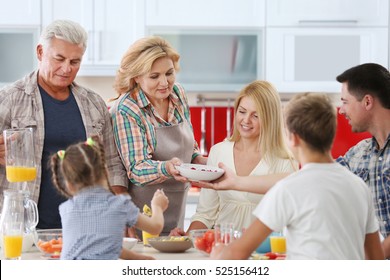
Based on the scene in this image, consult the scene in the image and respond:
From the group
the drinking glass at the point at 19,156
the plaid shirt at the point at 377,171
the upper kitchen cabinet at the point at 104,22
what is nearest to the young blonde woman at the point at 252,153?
the plaid shirt at the point at 377,171

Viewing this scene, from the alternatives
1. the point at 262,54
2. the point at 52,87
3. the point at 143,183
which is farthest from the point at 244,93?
the point at 262,54

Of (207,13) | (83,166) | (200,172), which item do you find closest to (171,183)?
(200,172)

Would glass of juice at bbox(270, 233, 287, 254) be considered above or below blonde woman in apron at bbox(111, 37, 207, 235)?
below

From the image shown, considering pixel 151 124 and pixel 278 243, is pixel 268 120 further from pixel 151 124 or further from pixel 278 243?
pixel 278 243

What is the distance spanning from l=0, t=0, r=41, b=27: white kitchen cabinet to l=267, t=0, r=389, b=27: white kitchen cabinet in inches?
54.6

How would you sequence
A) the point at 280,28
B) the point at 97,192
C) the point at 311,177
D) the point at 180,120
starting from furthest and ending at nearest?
1. the point at 280,28
2. the point at 180,120
3. the point at 97,192
4. the point at 311,177

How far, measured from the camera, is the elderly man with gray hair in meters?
2.66

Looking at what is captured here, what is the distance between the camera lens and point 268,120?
283cm

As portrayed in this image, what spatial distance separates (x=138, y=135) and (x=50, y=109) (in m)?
0.34

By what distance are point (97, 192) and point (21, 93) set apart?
2.82 ft

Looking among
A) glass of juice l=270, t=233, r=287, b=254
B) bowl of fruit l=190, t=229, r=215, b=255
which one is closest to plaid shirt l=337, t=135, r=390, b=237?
glass of juice l=270, t=233, r=287, b=254

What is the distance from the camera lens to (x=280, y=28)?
14.9 ft

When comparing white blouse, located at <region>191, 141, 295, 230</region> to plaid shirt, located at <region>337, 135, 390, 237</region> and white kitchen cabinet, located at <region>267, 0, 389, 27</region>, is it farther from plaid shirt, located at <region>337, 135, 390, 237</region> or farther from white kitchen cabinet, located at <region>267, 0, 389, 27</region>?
white kitchen cabinet, located at <region>267, 0, 389, 27</region>
